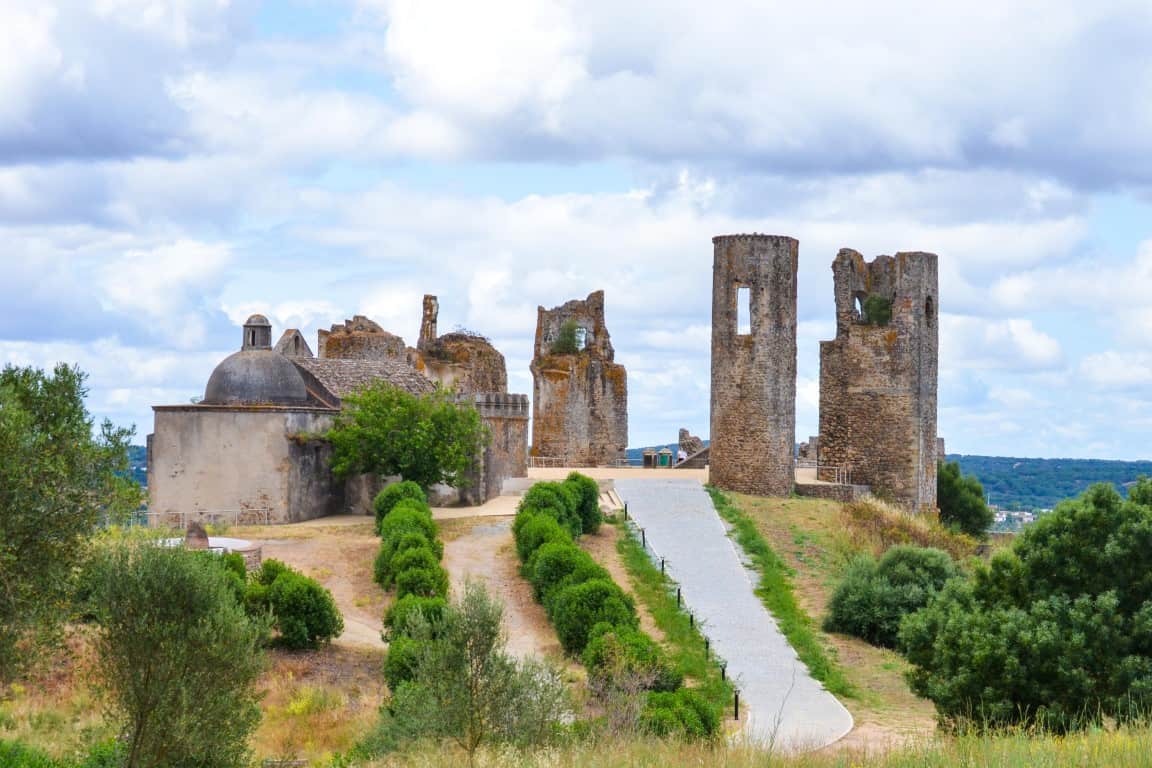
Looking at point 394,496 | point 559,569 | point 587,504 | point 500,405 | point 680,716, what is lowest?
point 680,716

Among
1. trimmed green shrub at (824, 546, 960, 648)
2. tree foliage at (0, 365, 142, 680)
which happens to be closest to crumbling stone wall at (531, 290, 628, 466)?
trimmed green shrub at (824, 546, 960, 648)

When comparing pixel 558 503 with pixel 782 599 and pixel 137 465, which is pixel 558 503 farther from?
pixel 137 465

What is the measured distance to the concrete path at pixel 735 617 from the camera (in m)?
21.5

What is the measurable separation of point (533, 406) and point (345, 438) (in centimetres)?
1533

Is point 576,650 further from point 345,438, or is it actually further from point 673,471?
point 673,471

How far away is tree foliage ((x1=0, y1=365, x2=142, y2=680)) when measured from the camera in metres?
15.5

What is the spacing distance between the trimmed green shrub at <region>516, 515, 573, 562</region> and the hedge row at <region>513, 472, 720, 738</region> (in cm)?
2

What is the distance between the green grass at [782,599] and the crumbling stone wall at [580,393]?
11.1 m

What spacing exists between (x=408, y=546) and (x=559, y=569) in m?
3.14

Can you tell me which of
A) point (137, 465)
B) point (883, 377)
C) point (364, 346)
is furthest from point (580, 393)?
point (137, 465)

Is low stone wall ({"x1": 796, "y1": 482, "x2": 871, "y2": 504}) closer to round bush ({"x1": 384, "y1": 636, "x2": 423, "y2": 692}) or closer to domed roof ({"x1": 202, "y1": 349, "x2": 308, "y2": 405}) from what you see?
domed roof ({"x1": 202, "y1": 349, "x2": 308, "y2": 405})

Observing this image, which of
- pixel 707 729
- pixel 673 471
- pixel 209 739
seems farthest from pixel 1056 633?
pixel 673 471

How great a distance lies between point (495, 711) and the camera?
16.2 metres

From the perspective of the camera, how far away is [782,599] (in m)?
30.7
